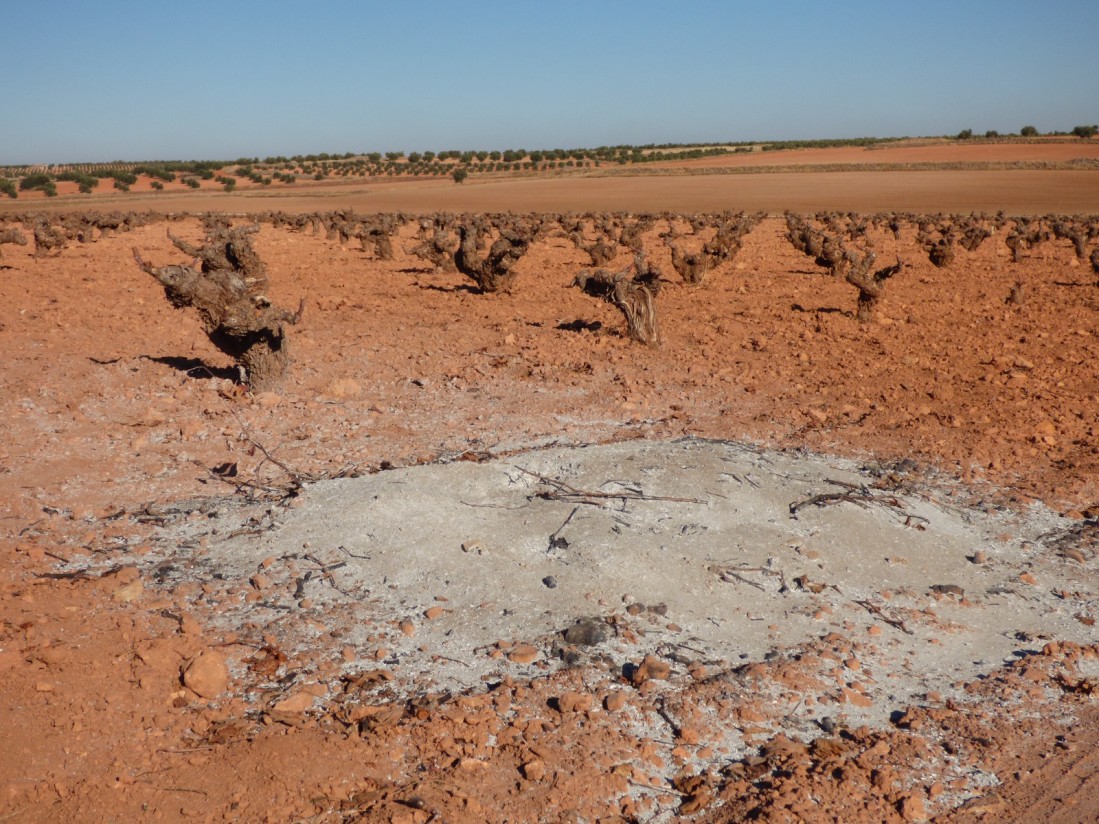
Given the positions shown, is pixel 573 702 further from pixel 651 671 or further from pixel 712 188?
pixel 712 188

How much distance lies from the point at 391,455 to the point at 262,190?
63982mm

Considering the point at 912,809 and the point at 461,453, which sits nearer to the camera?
the point at 912,809

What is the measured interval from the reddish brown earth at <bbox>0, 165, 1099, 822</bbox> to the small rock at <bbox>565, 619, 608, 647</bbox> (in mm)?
303

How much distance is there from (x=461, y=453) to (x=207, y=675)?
3.14 metres

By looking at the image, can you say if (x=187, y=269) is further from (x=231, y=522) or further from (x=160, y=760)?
(x=160, y=760)

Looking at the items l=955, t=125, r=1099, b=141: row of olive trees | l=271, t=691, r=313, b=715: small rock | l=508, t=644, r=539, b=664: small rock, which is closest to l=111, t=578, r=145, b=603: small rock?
l=271, t=691, r=313, b=715: small rock

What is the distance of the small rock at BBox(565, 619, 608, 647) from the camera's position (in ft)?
14.9

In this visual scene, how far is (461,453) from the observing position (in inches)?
277

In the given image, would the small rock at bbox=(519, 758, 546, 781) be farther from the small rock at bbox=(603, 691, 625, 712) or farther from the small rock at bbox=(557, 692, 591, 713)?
the small rock at bbox=(603, 691, 625, 712)

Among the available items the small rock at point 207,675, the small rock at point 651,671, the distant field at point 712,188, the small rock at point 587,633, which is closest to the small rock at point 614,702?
the small rock at point 651,671

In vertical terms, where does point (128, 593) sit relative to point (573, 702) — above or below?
above

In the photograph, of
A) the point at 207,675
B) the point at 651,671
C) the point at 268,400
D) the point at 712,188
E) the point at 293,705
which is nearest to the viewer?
the point at 293,705

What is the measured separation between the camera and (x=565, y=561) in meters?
5.23

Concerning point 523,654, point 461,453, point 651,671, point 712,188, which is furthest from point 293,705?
point 712,188
